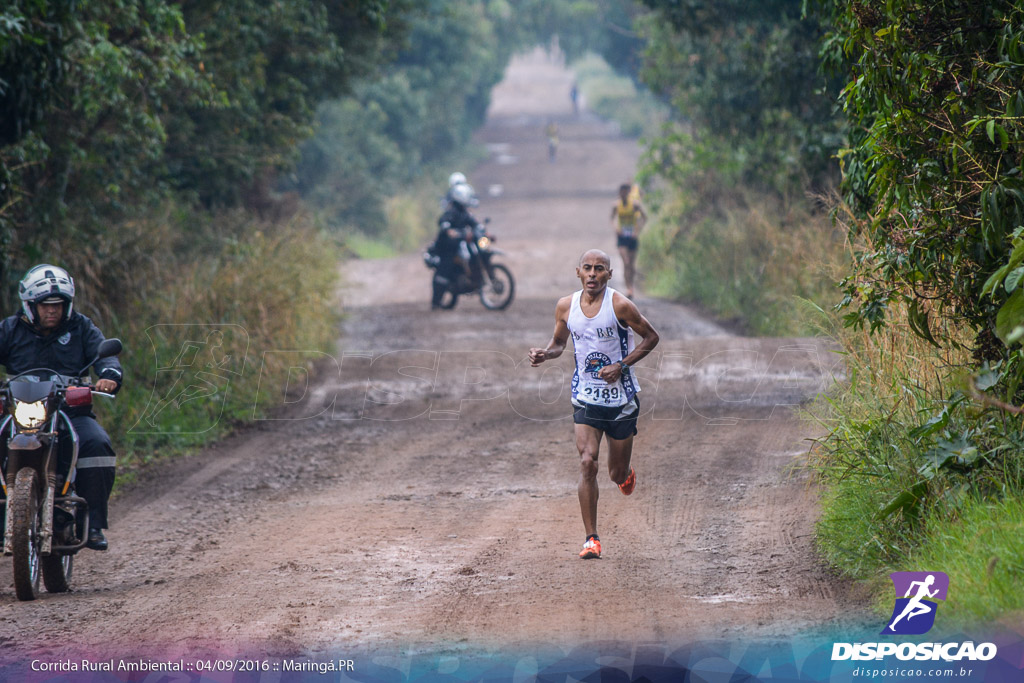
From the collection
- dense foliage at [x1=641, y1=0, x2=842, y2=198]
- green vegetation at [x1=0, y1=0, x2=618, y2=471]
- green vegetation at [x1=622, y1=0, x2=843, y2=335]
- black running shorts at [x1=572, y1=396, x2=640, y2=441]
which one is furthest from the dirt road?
dense foliage at [x1=641, y1=0, x2=842, y2=198]

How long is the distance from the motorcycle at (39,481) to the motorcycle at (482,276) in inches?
474

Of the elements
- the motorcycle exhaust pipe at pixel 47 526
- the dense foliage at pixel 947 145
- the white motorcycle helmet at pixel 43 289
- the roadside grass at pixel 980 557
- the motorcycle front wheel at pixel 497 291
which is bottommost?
the motorcycle front wheel at pixel 497 291

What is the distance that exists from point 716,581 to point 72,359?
434cm

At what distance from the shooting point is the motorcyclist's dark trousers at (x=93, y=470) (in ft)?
24.2

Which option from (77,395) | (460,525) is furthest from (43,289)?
(460,525)

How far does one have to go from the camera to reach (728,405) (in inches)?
466

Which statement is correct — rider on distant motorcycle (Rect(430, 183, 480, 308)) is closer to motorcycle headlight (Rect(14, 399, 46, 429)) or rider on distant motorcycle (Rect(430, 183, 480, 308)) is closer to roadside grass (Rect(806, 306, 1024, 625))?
roadside grass (Rect(806, 306, 1024, 625))

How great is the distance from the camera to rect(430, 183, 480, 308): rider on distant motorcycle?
1912 centimetres

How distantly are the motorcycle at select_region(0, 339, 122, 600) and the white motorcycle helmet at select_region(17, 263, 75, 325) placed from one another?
0.44m

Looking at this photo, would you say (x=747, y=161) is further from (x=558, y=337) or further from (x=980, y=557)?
(x=980, y=557)

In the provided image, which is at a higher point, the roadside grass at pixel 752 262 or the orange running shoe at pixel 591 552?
the orange running shoe at pixel 591 552

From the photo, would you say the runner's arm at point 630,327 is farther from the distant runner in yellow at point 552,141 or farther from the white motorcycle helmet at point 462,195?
the distant runner in yellow at point 552,141

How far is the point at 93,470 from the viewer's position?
7.39m

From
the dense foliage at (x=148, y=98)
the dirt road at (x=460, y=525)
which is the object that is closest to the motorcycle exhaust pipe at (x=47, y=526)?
the dirt road at (x=460, y=525)
